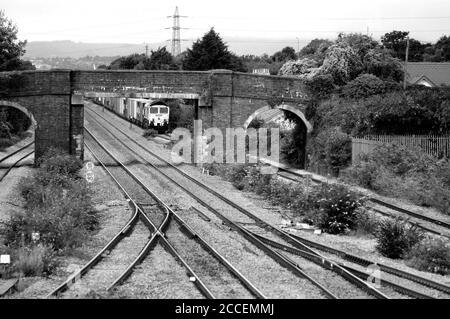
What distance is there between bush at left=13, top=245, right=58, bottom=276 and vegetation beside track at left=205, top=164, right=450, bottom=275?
6.72 meters

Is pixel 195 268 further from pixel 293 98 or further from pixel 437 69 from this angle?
pixel 437 69

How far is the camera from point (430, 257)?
11.7 m

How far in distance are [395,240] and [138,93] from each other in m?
21.4

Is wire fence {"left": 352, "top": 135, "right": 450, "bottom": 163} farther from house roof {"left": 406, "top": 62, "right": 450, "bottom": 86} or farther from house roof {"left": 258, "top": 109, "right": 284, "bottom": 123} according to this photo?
house roof {"left": 406, "top": 62, "right": 450, "bottom": 86}

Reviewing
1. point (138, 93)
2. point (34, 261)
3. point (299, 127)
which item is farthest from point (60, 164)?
point (34, 261)

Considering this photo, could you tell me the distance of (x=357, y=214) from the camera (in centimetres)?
1569

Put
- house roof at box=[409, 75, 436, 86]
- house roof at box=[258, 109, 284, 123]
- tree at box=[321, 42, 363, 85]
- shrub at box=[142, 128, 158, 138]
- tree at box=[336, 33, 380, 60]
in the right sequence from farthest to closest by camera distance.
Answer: house roof at box=[409, 75, 436, 86] < shrub at box=[142, 128, 158, 138] < house roof at box=[258, 109, 284, 123] < tree at box=[336, 33, 380, 60] < tree at box=[321, 42, 363, 85]

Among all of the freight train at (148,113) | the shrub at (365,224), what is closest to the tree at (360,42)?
the freight train at (148,113)

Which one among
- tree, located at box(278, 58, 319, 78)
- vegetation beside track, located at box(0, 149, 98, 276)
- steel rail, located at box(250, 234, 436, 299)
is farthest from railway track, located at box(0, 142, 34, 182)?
tree, located at box(278, 58, 319, 78)

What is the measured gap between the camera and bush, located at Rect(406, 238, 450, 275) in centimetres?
1148

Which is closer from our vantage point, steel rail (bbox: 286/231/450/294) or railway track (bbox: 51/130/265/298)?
railway track (bbox: 51/130/265/298)

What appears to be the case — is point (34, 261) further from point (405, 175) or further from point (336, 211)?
point (405, 175)

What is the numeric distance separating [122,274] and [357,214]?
7465 mm
